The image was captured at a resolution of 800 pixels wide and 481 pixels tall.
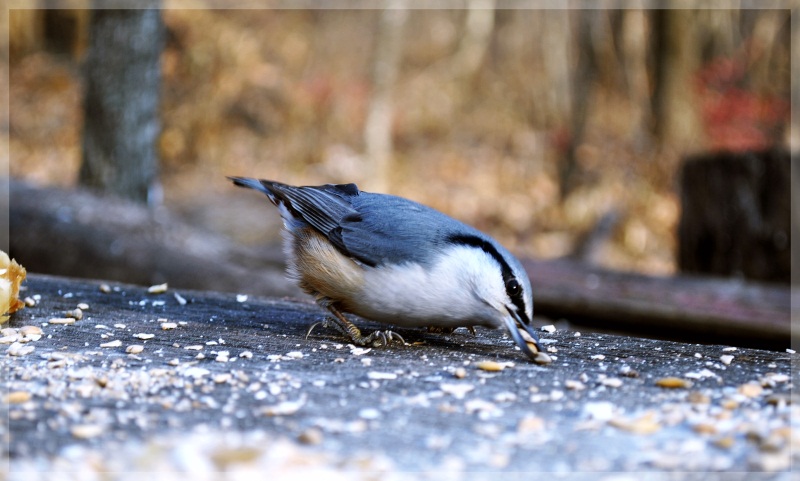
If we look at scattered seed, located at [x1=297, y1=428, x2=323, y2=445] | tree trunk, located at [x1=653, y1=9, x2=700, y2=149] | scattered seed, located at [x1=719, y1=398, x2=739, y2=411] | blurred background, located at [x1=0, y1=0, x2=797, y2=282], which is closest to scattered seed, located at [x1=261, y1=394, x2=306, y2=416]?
scattered seed, located at [x1=297, y1=428, x2=323, y2=445]

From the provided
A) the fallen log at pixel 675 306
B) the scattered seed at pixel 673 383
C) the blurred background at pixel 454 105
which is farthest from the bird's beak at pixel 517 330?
the blurred background at pixel 454 105

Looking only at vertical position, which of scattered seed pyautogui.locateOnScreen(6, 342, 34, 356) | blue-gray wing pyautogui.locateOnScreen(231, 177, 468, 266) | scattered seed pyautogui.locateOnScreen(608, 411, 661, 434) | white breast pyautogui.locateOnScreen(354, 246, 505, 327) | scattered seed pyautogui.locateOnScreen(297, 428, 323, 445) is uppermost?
blue-gray wing pyautogui.locateOnScreen(231, 177, 468, 266)

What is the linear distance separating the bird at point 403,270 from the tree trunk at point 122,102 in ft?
12.4

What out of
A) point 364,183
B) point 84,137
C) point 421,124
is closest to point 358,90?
point 421,124

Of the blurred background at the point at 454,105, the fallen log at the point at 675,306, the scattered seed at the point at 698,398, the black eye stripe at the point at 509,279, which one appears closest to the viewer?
the scattered seed at the point at 698,398

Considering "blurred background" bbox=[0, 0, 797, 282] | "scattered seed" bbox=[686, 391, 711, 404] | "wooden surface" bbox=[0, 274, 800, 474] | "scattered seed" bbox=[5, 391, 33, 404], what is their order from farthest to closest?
"blurred background" bbox=[0, 0, 797, 282], "scattered seed" bbox=[686, 391, 711, 404], "scattered seed" bbox=[5, 391, 33, 404], "wooden surface" bbox=[0, 274, 800, 474]

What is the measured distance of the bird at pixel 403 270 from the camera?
2.41 meters

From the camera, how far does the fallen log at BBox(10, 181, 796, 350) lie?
4629 millimetres

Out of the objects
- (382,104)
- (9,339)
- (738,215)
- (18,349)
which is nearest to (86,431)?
(18,349)

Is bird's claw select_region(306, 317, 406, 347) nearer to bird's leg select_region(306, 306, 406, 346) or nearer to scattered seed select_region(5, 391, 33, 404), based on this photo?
bird's leg select_region(306, 306, 406, 346)

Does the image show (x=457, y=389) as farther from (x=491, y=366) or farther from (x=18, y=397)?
(x=18, y=397)

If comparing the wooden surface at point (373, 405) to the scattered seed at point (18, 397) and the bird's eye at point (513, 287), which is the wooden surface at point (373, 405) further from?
the bird's eye at point (513, 287)

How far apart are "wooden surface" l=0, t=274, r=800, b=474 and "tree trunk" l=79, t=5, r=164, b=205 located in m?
3.57

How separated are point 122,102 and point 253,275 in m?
1.94
